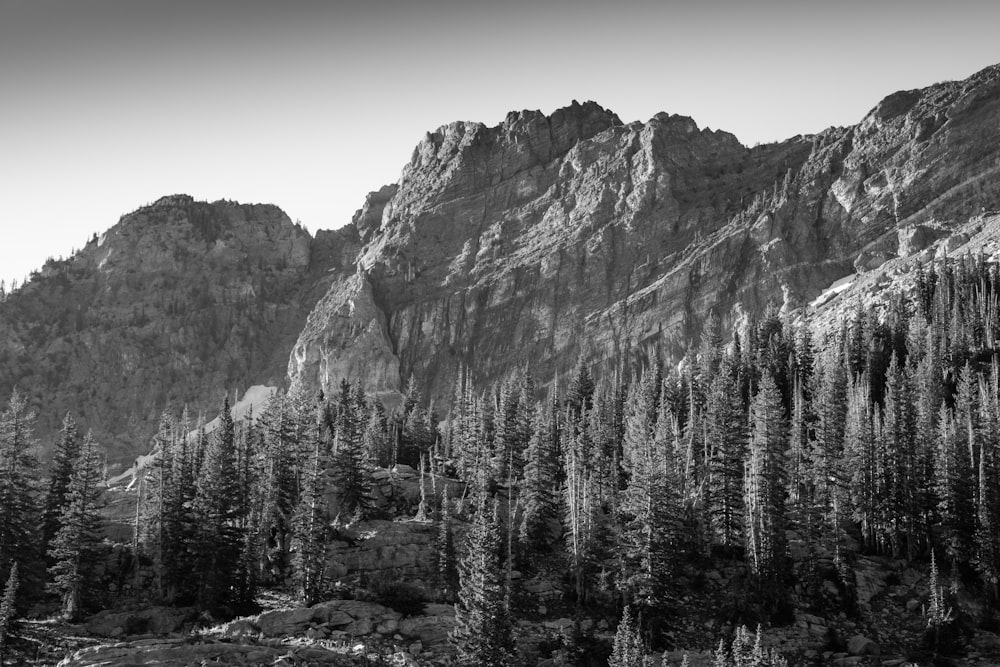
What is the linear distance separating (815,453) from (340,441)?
40.3 metres

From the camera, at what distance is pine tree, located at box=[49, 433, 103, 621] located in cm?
6906

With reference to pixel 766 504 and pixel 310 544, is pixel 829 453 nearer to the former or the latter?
pixel 766 504

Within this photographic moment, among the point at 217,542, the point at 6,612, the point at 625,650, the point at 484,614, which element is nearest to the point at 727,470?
the point at 484,614

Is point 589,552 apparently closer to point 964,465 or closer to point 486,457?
point 486,457

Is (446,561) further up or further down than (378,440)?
further down

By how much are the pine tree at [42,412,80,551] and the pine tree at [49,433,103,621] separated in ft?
11.2

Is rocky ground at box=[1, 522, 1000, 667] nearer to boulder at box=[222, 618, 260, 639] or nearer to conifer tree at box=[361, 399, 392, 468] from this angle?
boulder at box=[222, 618, 260, 639]

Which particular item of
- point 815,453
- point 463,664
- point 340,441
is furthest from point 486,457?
point 463,664

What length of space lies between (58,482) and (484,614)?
138 feet

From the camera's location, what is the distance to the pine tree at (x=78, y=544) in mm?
69062

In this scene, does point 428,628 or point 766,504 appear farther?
point 766,504

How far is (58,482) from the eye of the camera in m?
82.0

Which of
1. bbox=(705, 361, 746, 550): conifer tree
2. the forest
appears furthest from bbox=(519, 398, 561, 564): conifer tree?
bbox=(705, 361, 746, 550): conifer tree

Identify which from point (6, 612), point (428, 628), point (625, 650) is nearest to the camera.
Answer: point (625, 650)
